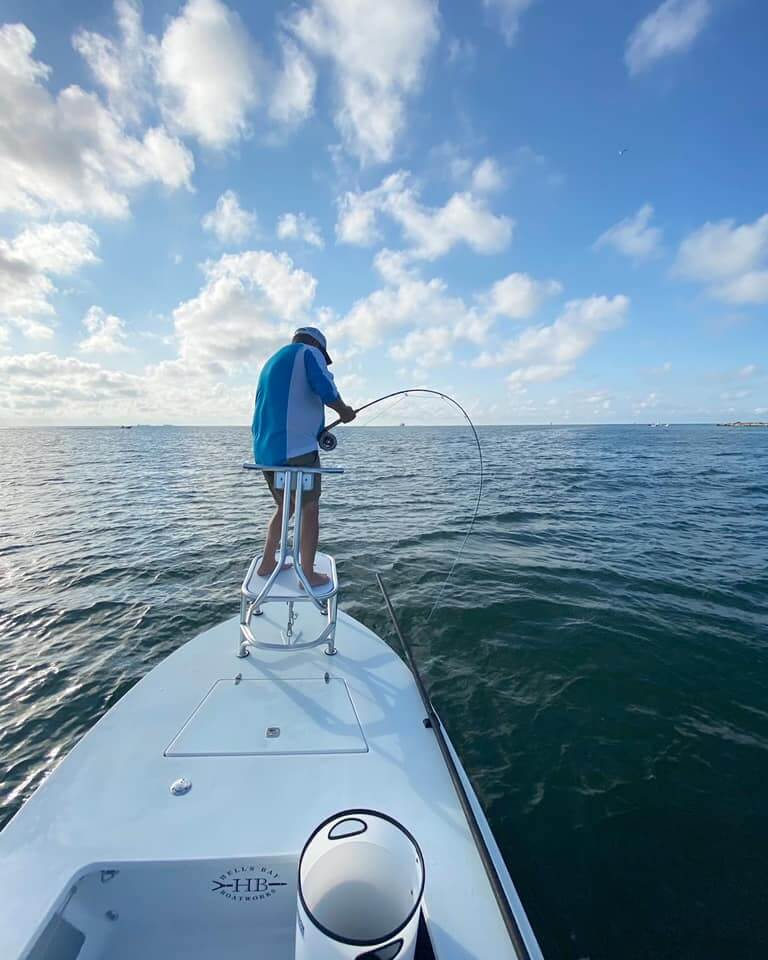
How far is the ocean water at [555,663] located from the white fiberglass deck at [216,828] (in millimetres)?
1563

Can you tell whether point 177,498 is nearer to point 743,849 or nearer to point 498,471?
point 498,471

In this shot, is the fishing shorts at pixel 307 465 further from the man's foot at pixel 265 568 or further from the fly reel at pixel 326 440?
the man's foot at pixel 265 568

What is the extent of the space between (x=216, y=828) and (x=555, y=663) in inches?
188

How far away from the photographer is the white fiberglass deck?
1.96m

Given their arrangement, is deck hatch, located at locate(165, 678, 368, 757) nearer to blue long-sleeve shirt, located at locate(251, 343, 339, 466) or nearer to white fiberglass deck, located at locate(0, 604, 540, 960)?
white fiberglass deck, located at locate(0, 604, 540, 960)

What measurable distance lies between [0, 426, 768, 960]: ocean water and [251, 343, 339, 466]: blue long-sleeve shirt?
356 centimetres

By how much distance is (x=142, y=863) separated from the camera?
2043 millimetres

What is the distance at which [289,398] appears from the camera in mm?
3414

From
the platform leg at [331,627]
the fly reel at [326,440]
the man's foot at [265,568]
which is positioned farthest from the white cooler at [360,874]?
the fly reel at [326,440]

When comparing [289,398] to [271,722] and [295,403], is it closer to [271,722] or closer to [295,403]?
[295,403]

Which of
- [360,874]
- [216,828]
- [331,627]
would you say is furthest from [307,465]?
[360,874]

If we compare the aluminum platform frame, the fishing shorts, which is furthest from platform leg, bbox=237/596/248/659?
the fishing shorts

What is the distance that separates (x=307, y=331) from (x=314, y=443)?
980 millimetres

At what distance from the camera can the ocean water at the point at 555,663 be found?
128 inches
